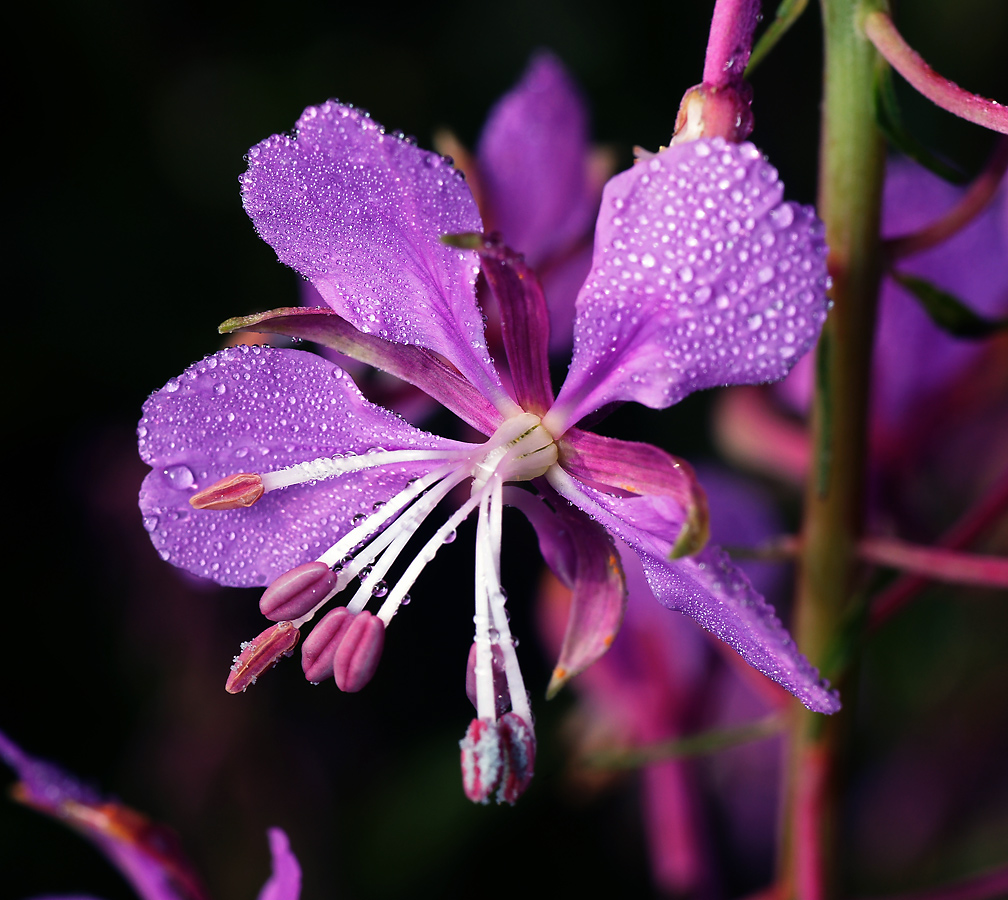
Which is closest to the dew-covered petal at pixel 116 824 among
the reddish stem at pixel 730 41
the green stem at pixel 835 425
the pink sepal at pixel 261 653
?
the pink sepal at pixel 261 653

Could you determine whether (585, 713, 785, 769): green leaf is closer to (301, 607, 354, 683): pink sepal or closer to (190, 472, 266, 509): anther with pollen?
(301, 607, 354, 683): pink sepal

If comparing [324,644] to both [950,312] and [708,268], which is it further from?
[950,312]

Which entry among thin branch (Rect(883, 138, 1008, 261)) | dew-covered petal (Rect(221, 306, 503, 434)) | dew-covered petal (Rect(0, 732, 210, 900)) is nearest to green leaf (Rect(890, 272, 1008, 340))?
thin branch (Rect(883, 138, 1008, 261))

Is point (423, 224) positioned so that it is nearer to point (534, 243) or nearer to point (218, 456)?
point (218, 456)

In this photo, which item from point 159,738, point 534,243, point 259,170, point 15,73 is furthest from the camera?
point 15,73

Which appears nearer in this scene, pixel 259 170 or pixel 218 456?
pixel 259 170

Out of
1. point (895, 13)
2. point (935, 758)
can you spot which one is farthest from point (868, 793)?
point (895, 13)

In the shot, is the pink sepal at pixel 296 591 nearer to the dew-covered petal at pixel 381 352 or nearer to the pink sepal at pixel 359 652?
the pink sepal at pixel 359 652
